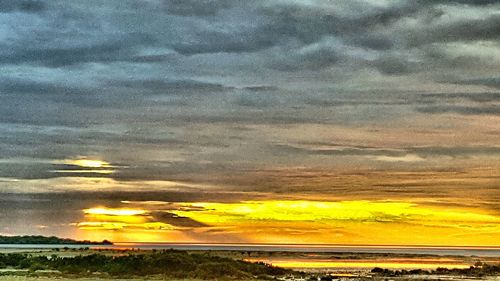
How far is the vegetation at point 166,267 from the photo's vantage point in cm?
7106

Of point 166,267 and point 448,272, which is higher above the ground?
point 448,272

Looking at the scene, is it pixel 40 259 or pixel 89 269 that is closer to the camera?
pixel 89 269

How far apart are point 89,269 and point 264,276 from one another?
63.3 feet

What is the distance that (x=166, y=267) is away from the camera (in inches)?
2879

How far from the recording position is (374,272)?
263 feet

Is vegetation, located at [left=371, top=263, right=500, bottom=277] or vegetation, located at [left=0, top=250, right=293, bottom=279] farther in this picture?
vegetation, located at [left=371, top=263, right=500, bottom=277]

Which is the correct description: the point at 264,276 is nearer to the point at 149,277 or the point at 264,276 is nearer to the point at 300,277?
the point at 300,277

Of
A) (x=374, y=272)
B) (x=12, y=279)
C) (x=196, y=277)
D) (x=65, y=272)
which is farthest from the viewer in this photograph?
(x=374, y=272)

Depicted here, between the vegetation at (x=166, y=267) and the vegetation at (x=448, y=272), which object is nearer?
the vegetation at (x=166, y=267)

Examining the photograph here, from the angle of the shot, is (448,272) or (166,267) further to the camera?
(448,272)

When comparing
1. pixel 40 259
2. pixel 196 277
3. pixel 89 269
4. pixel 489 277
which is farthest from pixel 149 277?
pixel 489 277

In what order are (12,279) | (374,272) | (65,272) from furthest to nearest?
(374,272)
(65,272)
(12,279)

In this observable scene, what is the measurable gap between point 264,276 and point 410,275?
1713cm

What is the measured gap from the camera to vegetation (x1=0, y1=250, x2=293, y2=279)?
7106cm
